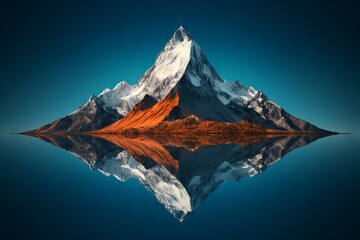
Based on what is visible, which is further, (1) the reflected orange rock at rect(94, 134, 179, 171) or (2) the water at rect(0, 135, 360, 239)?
(1) the reflected orange rock at rect(94, 134, 179, 171)

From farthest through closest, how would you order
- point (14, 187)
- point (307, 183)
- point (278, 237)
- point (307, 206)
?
point (307, 183) → point (14, 187) → point (307, 206) → point (278, 237)

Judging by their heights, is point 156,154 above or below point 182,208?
above

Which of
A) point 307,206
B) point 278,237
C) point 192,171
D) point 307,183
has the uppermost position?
point 192,171

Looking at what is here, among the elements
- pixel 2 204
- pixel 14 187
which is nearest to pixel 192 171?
pixel 14 187

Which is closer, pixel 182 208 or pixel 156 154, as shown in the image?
pixel 182 208

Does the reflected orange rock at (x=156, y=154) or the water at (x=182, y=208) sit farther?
the reflected orange rock at (x=156, y=154)

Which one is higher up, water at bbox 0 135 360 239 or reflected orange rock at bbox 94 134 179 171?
reflected orange rock at bbox 94 134 179 171

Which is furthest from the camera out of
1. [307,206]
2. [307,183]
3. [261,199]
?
[307,183]

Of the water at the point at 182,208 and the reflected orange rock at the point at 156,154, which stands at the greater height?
the reflected orange rock at the point at 156,154

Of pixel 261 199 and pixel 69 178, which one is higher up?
pixel 69 178

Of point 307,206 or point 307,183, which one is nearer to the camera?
point 307,206

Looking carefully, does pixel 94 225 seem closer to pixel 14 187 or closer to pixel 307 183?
pixel 14 187
